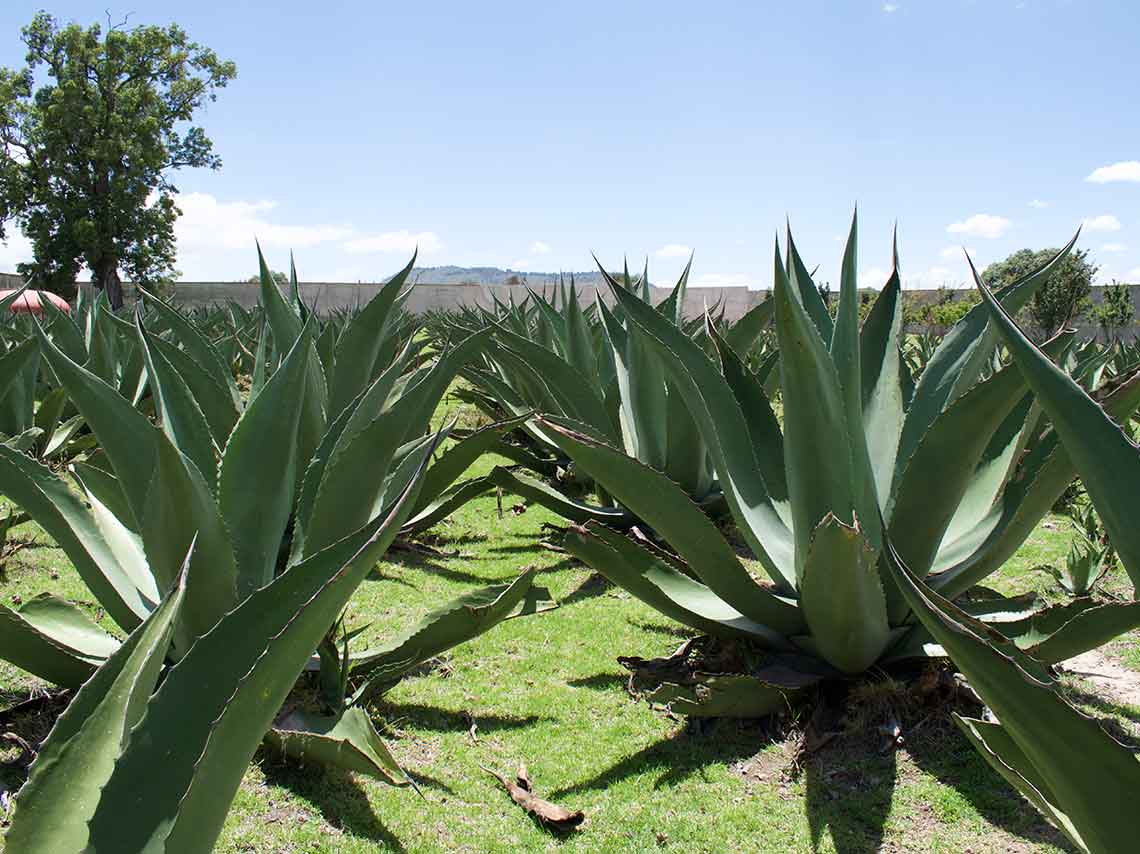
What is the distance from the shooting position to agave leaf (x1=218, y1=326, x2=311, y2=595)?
73.5 inches

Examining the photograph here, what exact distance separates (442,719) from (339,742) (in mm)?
517

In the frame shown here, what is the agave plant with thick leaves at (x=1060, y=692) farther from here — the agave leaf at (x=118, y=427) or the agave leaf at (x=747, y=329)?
the agave leaf at (x=747, y=329)

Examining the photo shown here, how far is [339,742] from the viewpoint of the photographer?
176cm

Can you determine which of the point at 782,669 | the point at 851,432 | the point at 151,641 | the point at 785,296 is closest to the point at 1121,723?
the point at 782,669

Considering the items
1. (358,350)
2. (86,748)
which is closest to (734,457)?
(358,350)

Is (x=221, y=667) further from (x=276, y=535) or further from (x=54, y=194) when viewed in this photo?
(x=54, y=194)

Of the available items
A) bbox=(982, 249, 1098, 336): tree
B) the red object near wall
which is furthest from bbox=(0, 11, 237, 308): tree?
bbox=(982, 249, 1098, 336): tree

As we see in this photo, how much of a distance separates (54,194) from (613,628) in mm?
33837

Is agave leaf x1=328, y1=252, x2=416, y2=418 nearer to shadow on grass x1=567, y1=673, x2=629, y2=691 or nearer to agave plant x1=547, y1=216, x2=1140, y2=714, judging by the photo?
agave plant x1=547, y1=216, x2=1140, y2=714

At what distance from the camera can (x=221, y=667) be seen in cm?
100

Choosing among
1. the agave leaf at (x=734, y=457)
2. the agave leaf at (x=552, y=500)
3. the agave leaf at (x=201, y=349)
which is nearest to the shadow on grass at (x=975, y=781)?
the agave leaf at (x=734, y=457)

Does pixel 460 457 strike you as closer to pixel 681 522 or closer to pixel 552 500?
pixel 681 522

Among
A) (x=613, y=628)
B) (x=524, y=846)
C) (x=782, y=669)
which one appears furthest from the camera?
(x=613, y=628)

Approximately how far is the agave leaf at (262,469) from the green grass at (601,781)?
1.50 ft
